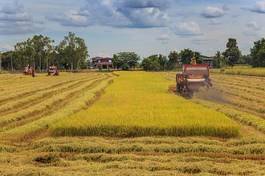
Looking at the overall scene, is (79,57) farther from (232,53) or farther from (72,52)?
(232,53)

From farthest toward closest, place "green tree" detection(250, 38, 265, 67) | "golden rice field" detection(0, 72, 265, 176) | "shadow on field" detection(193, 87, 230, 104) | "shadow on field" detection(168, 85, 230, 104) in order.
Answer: "green tree" detection(250, 38, 265, 67) → "shadow on field" detection(168, 85, 230, 104) → "shadow on field" detection(193, 87, 230, 104) → "golden rice field" detection(0, 72, 265, 176)

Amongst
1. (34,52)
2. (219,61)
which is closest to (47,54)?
(34,52)

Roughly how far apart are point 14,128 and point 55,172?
8922mm

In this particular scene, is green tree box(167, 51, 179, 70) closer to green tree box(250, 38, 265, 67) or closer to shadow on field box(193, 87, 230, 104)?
green tree box(250, 38, 265, 67)

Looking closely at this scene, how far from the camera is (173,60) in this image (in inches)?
6009

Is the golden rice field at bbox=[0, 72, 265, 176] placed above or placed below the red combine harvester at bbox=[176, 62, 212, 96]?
below

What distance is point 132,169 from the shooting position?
11.9 meters

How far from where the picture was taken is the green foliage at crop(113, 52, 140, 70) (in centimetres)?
16062

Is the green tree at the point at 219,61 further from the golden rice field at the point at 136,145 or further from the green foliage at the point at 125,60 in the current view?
the golden rice field at the point at 136,145

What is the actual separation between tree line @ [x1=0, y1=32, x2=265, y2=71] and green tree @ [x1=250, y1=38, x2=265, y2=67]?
5203 mm

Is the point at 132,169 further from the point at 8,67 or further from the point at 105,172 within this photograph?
the point at 8,67

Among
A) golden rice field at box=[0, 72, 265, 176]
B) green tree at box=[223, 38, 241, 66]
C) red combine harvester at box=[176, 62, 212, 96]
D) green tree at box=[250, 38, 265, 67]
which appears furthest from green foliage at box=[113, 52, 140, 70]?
golden rice field at box=[0, 72, 265, 176]

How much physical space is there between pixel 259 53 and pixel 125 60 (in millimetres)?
50809

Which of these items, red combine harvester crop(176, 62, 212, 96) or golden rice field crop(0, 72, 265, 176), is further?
red combine harvester crop(176, 62, 212, 96)
